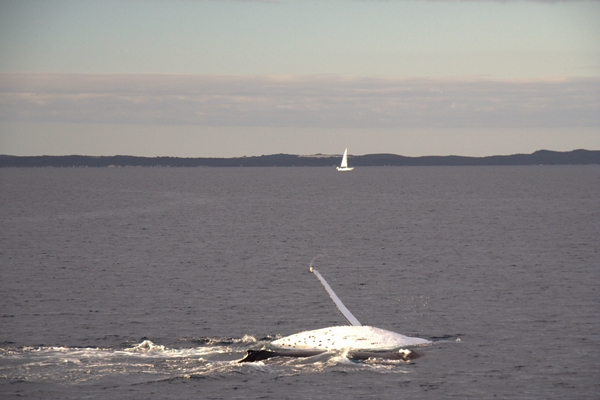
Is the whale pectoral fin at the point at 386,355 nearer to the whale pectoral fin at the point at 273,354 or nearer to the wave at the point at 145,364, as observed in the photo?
the wave at the point at 145,364

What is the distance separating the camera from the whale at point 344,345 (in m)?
48.4

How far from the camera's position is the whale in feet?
159

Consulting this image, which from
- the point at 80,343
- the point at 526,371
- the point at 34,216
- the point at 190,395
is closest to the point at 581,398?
the point at 526,371

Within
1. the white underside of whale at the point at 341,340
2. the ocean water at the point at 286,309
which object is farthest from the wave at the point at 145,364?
the white underside of whale at the point at 341,340

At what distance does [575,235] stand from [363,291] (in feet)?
205

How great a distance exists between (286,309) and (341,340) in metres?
16.5

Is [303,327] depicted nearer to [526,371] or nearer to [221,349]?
[221,349]

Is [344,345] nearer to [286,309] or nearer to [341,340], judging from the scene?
[341,340]

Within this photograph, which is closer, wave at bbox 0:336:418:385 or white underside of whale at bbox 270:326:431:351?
wave at bbox 0:336:418:385

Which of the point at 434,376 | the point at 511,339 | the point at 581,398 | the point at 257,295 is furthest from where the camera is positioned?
the point at 257,295

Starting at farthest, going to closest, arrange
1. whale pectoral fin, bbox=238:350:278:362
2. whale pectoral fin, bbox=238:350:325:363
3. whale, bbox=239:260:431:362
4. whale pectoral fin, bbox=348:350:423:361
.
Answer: whale, bbox=239:260:431:362 → whale pectoral fin, bbox=348:350:423:361 → whale pectoral fin, bbox=238:350:325:363 → whale pectoral fin, bbox=238:350:278:362

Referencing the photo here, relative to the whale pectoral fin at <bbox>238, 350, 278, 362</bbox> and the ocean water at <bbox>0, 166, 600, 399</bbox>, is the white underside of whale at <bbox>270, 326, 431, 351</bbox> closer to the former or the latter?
the whale pectoral fin at <bbox>238, 350, 278, 362</bbox>

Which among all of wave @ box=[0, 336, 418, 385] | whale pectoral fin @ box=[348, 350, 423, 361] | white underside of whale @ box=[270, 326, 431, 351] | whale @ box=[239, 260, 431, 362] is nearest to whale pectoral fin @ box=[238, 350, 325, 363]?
whale @ box=[239, 260, 431, 362]

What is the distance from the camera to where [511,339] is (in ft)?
181
